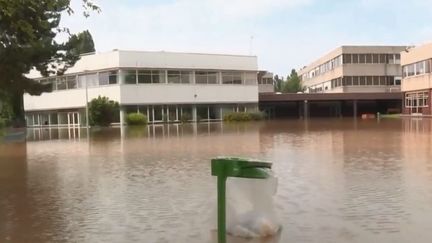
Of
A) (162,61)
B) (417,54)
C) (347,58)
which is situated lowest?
(417,54)

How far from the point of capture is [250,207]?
795 cm

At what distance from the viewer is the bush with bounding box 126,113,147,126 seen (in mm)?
59856

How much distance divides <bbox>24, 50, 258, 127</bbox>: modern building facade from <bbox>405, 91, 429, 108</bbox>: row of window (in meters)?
17.9

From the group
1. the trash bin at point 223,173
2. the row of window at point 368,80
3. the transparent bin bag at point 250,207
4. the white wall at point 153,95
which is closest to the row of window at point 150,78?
the white wall at point 153,95

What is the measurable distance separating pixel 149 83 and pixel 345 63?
3274 cm

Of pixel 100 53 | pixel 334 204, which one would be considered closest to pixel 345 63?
pixel 100 53

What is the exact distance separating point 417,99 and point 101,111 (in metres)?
35.0

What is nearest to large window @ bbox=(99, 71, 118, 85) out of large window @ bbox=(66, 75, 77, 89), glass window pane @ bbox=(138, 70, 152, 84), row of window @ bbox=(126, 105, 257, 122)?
glass window pane @ bbox=(138, 70, 152, 84)

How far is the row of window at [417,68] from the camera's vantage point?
60812 mm

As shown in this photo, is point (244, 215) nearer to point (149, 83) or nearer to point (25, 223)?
point (25, 223)

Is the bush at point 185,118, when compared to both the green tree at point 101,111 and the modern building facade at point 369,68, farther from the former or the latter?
the modern building facade at point 369,68

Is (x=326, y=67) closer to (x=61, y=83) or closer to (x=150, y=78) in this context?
(x=150, y=78)

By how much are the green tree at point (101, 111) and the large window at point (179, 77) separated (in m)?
8.58

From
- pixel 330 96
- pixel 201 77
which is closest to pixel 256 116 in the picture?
pixel 201 77
